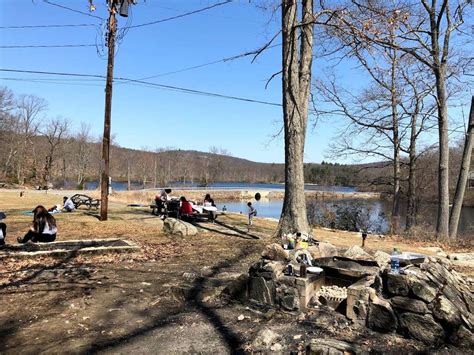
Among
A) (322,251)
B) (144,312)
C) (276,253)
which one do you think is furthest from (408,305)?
(144,312)

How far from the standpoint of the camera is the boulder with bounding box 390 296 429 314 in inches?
177

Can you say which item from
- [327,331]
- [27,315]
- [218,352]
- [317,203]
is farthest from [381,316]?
[317,203]

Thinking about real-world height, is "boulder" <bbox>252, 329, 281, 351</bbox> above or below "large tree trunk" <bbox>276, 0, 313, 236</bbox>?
below

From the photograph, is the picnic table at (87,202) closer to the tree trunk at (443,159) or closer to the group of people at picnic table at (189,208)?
the group of people at picnic table at (189,208)

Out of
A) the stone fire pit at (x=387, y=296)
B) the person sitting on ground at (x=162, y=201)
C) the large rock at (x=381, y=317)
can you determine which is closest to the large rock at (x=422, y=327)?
the stone fire pit at (x=387, y=296)

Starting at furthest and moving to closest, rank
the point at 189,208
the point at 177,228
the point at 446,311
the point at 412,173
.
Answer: the point at 412,173
the point at 189,208
the point at 177,228
the point at 446,311

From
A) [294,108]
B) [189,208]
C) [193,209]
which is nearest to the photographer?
[294,108]

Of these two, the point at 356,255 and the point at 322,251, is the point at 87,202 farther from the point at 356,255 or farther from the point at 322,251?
the point at 356,255

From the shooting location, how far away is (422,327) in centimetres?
440

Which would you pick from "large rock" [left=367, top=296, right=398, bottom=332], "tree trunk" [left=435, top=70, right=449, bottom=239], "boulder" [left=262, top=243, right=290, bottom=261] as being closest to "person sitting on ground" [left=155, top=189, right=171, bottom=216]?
"boulder" [left=262, top=243, right=290, bottom=261]

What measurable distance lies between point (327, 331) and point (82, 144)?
7258 centimetres

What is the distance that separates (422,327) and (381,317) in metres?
0.44

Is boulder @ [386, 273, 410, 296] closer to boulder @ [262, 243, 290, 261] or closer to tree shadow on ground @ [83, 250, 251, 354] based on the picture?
tree shadow on ground @ [83, 250, 251, 354]

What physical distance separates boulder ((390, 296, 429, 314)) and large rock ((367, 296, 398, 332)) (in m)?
0.08
